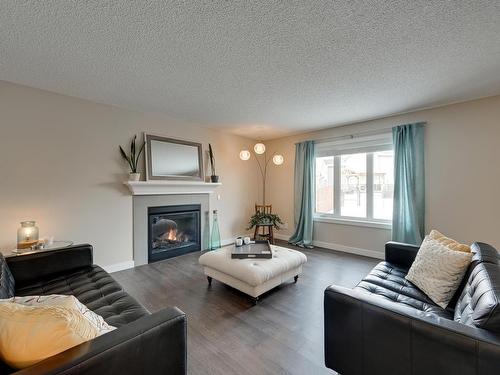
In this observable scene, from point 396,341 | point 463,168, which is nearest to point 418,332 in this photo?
point 396,341

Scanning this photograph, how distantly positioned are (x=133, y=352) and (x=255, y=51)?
2267 mm

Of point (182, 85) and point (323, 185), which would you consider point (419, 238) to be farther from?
point (182, 85)

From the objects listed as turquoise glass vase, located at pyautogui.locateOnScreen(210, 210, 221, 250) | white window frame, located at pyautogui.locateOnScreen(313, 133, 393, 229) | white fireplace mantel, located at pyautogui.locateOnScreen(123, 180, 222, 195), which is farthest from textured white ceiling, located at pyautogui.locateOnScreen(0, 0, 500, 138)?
turquoise glass vase, located at pyautogui.locateOnScreen(210, 210, 221, 250)

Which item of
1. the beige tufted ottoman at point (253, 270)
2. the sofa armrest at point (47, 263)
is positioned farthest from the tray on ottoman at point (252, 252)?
the sofa armrest at point (47, 263)

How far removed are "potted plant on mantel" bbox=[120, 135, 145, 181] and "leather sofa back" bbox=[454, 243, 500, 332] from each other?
3705mm

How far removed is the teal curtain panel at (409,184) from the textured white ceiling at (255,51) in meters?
→ 0.54

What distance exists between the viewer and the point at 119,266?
3.38 meters

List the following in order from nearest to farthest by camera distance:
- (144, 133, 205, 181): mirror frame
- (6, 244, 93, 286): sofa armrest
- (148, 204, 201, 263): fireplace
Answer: (6, 244, 93, 286): sofa armrest → (144, 133, 205, 181): mirror frame → (148, 204, 201, 263): fireplace

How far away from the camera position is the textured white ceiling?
1.58 m

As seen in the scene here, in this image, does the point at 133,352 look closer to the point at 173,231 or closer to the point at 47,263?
the point at 47,263

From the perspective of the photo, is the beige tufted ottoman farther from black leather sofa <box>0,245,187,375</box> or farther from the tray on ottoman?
black leather sofa <box>0,245,187,375</box>

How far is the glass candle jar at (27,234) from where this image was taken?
8.07 ft

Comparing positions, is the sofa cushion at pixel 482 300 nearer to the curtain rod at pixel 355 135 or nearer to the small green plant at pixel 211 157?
the curtain rod at pixel 355 135

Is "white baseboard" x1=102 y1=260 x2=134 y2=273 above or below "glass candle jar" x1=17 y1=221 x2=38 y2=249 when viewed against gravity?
below
